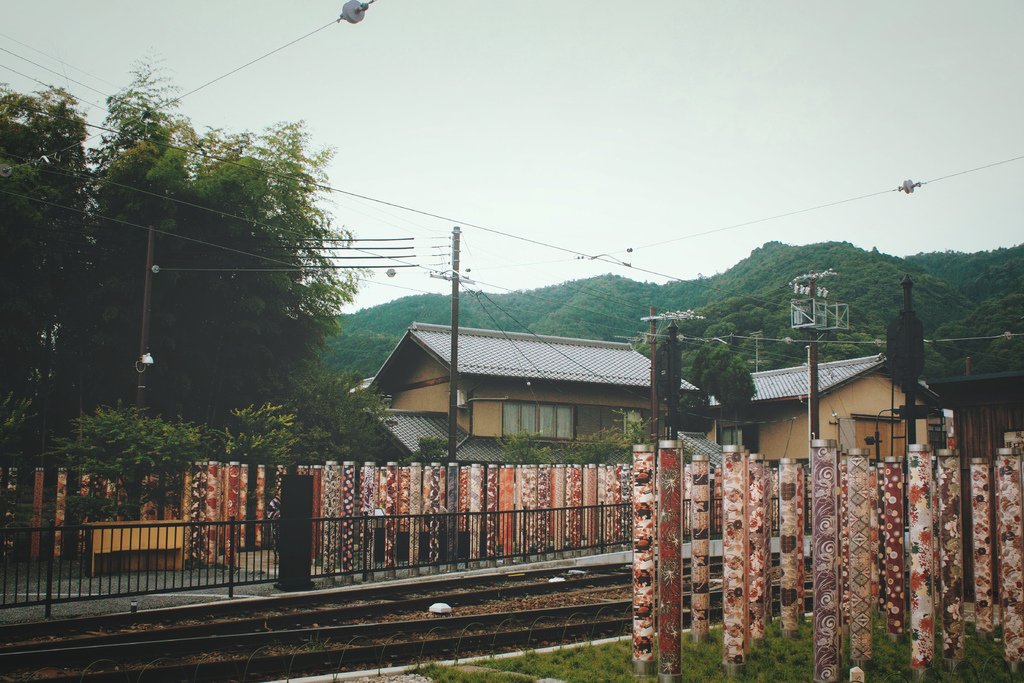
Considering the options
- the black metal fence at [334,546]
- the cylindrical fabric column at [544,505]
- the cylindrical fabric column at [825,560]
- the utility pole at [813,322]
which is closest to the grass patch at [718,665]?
the cylindrical fabric column at [825,560]

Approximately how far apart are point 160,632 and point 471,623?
370cm

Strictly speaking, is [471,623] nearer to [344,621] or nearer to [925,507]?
[344,621]

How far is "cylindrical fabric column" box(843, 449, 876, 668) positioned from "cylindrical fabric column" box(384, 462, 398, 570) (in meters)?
9.73

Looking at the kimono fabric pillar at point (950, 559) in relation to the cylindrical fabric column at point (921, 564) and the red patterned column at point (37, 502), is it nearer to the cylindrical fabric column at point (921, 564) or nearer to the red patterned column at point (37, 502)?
the cylindrical fabric column at point (921, 564)

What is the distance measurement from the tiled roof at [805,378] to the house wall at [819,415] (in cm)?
51

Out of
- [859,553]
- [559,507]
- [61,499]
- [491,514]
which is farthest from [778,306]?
[859,553]

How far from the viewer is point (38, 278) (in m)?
26.2

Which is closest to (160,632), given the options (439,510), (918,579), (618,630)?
(618,630)

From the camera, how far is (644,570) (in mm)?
8539

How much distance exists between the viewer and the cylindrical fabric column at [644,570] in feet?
27.9

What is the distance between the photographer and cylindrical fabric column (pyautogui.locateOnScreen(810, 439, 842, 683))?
8.27 metres

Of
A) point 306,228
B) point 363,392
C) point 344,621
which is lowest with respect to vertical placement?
point 344,621

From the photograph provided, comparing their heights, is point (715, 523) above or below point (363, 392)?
below

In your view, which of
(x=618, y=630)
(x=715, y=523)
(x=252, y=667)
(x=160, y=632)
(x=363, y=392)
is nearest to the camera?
(x=252, y=667)
